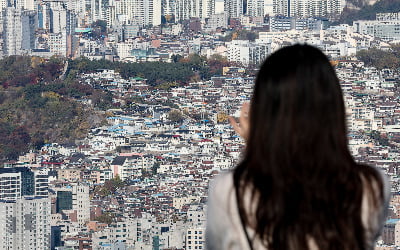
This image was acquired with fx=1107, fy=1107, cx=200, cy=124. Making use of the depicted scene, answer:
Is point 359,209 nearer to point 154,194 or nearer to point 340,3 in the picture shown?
point 154,194

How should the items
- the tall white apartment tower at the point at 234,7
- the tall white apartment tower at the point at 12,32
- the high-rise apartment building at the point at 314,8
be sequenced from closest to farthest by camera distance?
the tall white apartment tower at the point at 12,32, the high-rise apartment building at the point at 314,8, the tall white apartment tower at the point at 234,7

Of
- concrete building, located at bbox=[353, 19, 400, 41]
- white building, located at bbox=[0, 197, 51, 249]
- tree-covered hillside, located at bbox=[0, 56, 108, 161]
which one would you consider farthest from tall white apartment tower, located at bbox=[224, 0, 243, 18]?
white building, located at bbox=[0, 197, 51, 249]

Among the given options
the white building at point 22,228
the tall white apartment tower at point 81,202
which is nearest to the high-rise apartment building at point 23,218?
the white building at point 22,228

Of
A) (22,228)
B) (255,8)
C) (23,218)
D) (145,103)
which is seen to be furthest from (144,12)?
(22,228)

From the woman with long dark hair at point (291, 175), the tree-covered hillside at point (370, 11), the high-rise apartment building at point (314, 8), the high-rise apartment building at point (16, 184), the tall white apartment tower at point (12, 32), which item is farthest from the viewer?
the high-rise apartment building at point (314, 8)

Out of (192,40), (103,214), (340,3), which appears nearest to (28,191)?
(103,214)

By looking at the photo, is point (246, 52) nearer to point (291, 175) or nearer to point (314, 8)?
point (314, 8)

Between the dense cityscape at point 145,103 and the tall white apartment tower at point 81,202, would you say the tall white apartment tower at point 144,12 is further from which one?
the tall white apartment tower at point 81,202

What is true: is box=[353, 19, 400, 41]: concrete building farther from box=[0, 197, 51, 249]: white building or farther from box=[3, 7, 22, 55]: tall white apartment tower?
box=[0, 197, 51, 249]: white building
